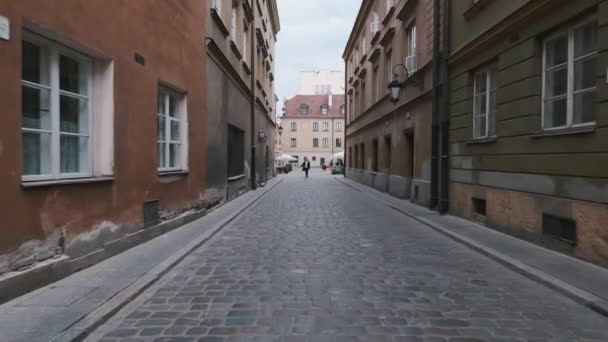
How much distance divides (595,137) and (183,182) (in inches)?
297

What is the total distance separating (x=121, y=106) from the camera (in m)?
6.79

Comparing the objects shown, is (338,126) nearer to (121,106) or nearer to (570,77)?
(570,77)

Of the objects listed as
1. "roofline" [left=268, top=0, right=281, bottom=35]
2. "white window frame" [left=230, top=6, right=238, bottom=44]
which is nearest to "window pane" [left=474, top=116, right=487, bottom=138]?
"white window frame" [left=230, top=6, right=238, bottom=44]

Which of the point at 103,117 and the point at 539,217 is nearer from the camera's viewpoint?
the point at 103,117

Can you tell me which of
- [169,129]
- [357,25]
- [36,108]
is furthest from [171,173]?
[357,25]

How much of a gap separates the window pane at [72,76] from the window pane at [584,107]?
23.5ft

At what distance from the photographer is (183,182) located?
969cm

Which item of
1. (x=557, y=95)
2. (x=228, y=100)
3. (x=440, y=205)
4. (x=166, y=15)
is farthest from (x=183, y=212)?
(x=557, y=95)

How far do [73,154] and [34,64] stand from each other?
1330mm

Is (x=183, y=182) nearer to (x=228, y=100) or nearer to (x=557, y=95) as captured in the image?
(x=228, y=100)

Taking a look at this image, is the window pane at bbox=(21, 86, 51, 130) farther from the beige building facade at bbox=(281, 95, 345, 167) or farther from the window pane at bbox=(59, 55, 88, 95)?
the beige building facade at bbox=(281, 95, 345, 167)

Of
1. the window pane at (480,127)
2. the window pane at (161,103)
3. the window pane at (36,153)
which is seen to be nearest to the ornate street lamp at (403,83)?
the window pane at (480,127)

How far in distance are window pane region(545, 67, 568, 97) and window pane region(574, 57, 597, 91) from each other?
0.25 metres

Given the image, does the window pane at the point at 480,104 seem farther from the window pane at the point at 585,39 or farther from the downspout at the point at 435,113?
the window pane at the point at 585,39
